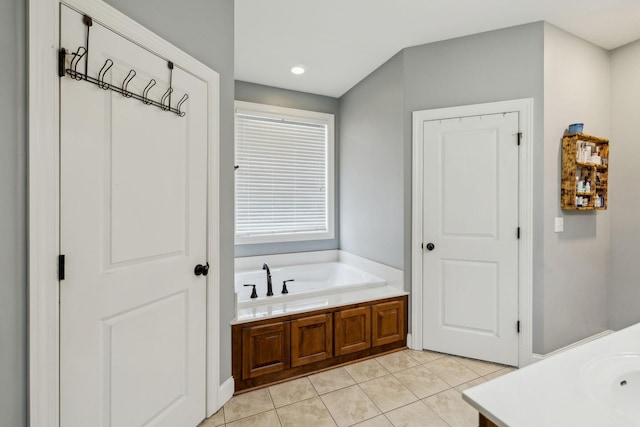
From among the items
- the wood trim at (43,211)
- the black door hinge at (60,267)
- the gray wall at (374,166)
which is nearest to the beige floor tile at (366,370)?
the gray wall at (374,166)

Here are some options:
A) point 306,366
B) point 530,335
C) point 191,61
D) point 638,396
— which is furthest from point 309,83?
point 638,396

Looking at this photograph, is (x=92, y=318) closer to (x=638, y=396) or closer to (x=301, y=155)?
(x=638, y=396)

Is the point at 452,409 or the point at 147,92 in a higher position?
the point at 147,92

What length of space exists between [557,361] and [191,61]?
2016 mm

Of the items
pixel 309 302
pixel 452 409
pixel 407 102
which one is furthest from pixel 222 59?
pixel 452 409

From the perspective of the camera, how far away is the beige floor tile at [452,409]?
1729 millimetres

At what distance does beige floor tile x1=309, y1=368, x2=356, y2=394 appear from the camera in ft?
6.80

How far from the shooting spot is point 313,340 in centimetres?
224

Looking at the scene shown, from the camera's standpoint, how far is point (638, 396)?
0.88 meters

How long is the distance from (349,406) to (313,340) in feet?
1.66

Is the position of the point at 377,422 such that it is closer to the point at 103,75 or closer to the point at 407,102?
the point at 103,75

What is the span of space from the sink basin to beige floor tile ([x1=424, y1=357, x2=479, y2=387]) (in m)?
1.37

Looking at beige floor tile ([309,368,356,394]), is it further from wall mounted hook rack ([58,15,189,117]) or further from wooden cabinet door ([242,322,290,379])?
wall mounted hook rack ([58,15,189,117])

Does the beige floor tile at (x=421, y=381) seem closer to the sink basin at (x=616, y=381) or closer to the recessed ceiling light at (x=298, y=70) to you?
the sink basin at (x=616, y=381)
